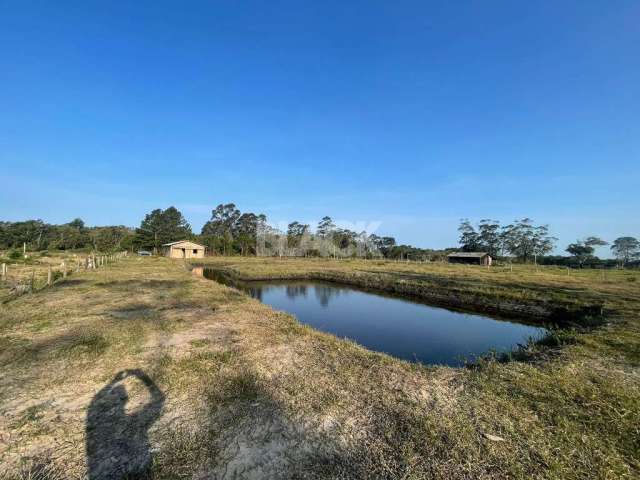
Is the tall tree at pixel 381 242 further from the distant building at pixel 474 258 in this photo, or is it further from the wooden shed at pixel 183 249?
the wooden shed at pixel 183 249

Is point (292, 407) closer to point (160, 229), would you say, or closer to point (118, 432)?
point (118, 432)

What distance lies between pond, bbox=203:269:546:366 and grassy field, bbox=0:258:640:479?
10.5 ft

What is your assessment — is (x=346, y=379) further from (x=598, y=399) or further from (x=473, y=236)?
(x=473, y=236)

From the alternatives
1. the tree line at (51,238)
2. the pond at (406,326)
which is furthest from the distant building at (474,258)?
the tree line at (51,238)

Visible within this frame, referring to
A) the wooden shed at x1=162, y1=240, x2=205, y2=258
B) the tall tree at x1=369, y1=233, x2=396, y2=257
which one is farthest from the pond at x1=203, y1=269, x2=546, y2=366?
the tall tree at x1=369, y1=233, x2=396, y2=257

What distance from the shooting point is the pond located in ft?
35.1

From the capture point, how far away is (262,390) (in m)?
4.87

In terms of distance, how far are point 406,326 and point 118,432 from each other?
12.8 m

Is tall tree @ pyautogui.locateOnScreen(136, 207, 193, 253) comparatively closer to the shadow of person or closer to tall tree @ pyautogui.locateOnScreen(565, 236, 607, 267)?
the shadow of person

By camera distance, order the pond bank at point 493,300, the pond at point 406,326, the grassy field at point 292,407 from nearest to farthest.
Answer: the grassy field at point 292,407 < the pond at point 406,326 < the pond bank at point 493,300

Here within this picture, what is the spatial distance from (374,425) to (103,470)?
10.7 feet

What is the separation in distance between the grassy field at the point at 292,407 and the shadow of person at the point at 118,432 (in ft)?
0.07

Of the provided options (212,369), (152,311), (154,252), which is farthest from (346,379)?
(154,252)

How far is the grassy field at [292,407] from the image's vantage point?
320 centimetres
